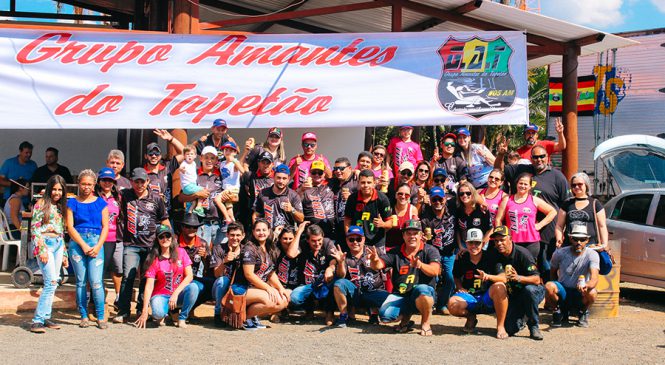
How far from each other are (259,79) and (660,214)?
18.0 feet

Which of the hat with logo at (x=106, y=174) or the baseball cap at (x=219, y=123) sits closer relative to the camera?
the hat with logo at (x=106, y=174)

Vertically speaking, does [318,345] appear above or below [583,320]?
below

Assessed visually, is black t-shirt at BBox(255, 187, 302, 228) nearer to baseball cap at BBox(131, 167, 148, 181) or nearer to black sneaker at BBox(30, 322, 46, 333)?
baseball cap at BBox(131, 167, 148, 181)

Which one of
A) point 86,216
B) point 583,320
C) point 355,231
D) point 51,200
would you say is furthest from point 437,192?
point 51,200

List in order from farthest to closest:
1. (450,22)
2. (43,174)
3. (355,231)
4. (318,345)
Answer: (450,22), (43,174), (355,231), (318,345)

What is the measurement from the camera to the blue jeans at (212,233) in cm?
877

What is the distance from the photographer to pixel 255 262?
812 cm

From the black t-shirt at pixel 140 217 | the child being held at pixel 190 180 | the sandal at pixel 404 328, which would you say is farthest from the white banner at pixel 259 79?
the sandal at pixel 404 328

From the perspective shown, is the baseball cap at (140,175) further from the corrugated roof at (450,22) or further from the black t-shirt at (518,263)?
the corrugated roof at (450,22)

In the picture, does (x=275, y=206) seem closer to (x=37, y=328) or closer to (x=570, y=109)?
(x=37, y=328)

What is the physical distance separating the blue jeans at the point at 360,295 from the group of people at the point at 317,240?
0.02m

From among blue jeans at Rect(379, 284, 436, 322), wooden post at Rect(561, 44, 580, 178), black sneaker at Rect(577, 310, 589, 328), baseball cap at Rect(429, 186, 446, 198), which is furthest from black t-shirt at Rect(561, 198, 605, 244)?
wooden post at Rect(561, 44, 580, 178)

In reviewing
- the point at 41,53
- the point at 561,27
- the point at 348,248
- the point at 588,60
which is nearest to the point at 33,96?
the point at 41,53

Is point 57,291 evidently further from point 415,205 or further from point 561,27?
point 561,27
